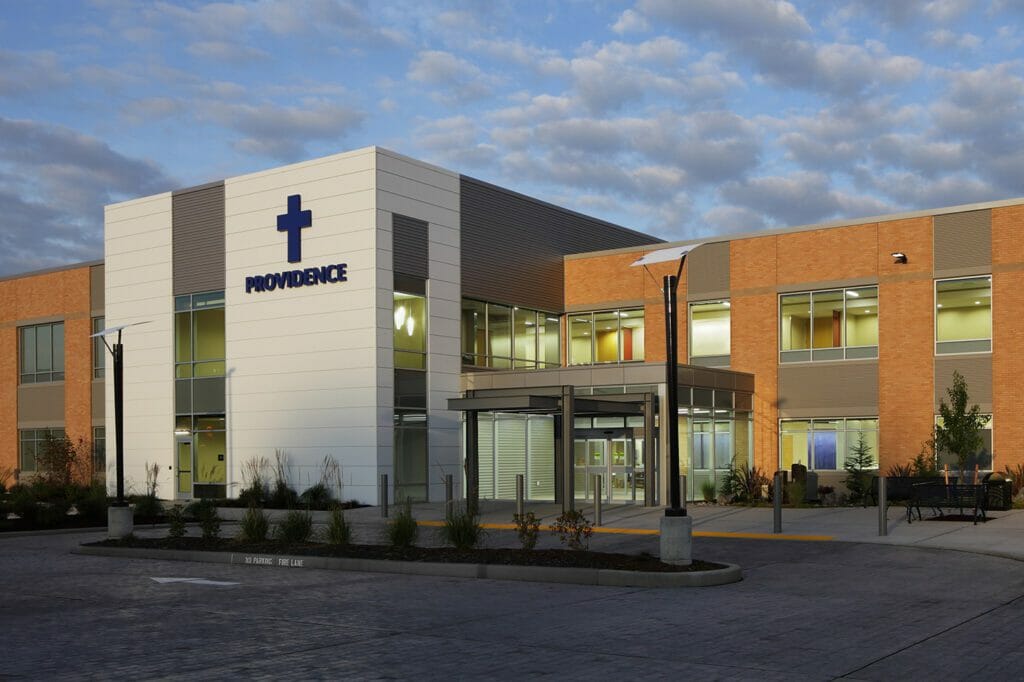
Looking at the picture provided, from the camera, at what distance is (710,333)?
122 feet

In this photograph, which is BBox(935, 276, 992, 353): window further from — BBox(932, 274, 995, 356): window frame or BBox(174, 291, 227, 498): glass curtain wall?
BBox(174, 291, 227, 498): glass curtain wall

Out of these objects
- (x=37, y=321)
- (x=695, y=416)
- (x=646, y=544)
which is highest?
(x=37, y=321)

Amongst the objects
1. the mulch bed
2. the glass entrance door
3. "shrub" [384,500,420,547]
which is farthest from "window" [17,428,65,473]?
"shrub" [384,500,420,547]

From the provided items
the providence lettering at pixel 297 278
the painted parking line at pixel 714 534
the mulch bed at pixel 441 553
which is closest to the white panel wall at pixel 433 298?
the providence lettering at pixel 297 278

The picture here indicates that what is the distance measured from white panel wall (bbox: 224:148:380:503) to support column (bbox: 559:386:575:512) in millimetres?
6160

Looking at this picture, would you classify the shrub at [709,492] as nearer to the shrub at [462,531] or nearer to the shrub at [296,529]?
the shrub at [462,531]

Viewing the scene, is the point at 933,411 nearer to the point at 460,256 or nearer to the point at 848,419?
the point at 848,419

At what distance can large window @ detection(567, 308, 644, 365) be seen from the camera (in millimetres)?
39062

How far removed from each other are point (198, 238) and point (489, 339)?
1015cm

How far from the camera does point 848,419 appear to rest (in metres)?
34.2

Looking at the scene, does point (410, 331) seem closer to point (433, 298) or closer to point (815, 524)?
point (433, 298)

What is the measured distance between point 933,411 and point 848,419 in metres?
2.61

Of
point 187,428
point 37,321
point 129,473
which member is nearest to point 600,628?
point 187,428

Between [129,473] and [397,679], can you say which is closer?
[397,679]
